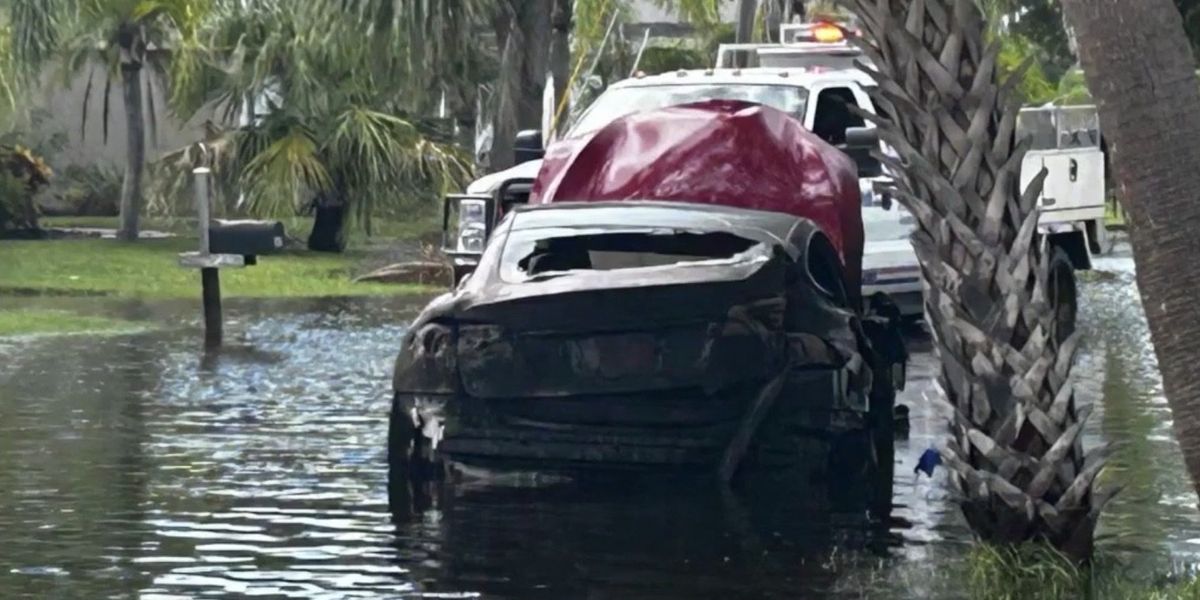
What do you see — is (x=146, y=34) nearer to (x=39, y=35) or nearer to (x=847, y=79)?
(x=39, y=35)

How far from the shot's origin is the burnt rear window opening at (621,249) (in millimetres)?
12188

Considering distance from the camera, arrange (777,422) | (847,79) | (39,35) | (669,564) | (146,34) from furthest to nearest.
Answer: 1. (146,34)
2. (39,35)
3. (847,79)
4. (777,422)
5. (669,564)

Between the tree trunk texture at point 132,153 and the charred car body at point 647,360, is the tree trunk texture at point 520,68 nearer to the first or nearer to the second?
the tree trunk texture at point 132,153

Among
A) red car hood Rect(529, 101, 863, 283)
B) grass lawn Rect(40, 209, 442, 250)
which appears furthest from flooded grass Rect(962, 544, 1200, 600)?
grass lawn Rect(40, 209, 442, 250)

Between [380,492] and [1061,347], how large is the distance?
4.15m

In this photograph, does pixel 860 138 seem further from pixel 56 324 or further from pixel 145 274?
pixel 145 274

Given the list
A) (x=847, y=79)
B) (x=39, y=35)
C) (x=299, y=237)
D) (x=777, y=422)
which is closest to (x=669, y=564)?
(x=777, y=422)

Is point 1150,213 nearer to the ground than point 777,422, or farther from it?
farther from it

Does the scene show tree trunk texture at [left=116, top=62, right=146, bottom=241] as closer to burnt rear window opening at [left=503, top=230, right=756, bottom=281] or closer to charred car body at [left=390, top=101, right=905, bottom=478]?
burnt rear window opening at [left=503, top=230, right=756, bottom=281]

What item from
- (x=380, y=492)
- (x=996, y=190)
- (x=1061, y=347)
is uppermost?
(x=996, y=190)

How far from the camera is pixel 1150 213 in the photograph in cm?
823

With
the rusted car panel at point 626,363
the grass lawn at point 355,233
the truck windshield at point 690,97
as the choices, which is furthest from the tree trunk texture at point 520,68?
the rusted car panel at point 626,363

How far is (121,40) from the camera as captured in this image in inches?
1185

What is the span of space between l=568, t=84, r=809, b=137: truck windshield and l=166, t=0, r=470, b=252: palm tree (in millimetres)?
8965
